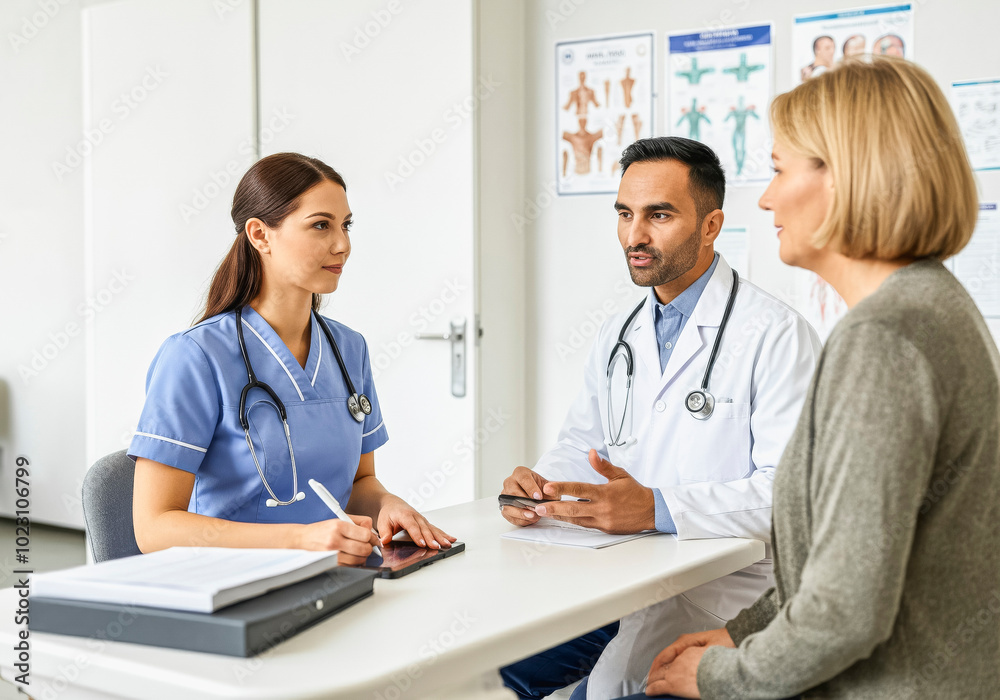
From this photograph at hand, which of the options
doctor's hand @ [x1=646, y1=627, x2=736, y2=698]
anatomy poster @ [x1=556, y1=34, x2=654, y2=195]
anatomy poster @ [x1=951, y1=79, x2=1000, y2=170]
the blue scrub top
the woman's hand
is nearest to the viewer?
doctor's hand @ [x1=646, y1=627, x2=736, y2=698]

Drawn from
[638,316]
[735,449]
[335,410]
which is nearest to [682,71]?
[638,316]

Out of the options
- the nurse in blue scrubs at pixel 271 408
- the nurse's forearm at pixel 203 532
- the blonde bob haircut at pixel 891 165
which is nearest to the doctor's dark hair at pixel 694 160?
the nurse in blue scrubs at pixel 271 408

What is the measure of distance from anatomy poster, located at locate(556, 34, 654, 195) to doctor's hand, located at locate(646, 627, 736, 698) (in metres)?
2.17

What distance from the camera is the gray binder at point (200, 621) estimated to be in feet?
3.01

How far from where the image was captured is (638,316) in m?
2.00

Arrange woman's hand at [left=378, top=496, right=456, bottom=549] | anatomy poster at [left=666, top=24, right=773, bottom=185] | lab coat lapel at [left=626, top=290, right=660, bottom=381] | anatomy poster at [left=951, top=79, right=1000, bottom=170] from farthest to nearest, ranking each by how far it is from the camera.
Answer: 1. anatomy poster at [left=666, top=24, right=773, bottom=185]
2. anatomy poster at [left=951, top=79, right=1000, bottom=170]
3. lab coat lapel at [left=626, top=290, right=660, bottom=381]
4. woman's hand at [left=378, top=496, right=456, bottom=549]

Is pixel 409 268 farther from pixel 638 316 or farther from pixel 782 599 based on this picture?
pixel 782 599

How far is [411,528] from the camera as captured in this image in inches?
57.4

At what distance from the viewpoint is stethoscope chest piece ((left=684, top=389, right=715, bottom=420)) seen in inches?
68.4

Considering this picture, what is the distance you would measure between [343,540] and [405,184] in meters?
2.04

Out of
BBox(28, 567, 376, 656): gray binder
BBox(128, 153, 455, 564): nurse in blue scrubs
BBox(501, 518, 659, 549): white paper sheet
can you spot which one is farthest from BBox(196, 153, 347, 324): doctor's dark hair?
BBox(28, 567, 376, 656): gray binder

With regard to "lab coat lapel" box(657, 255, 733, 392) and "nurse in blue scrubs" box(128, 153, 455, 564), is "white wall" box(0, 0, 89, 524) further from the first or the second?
"lab coat lapel" box(657, 255, 733, 392)

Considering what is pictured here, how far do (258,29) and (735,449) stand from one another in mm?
2599

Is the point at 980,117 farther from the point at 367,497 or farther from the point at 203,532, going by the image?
the point at 203,532
